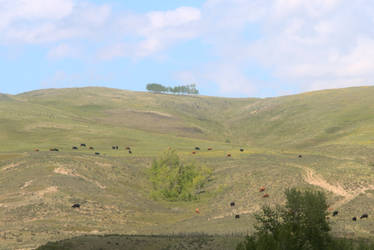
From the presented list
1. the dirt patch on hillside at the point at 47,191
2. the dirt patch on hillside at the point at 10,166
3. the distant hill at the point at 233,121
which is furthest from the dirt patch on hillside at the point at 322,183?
the dirt patch on hillside at the point at 10,166

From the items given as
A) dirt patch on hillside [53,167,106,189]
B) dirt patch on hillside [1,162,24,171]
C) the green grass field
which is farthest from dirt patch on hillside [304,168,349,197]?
dirt patch on hillside [1,162,24,171]

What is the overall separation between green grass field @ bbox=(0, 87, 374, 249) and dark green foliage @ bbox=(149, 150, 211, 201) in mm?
1971

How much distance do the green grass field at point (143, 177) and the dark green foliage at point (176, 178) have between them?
1971 mm

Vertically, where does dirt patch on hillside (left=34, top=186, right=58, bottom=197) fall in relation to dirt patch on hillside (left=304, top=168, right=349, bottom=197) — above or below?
above

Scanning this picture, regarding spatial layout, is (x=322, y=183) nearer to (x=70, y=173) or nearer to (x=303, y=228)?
(x=303, y=228)

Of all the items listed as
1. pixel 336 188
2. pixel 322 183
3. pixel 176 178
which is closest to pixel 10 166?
pixel 176 178

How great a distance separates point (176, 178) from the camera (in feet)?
247

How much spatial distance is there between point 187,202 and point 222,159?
21.7 metres

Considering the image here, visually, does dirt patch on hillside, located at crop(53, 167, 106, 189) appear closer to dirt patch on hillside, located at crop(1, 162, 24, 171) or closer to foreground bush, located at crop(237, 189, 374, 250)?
dirt patch on hillside, located at crop(1, 162, 24, 171)

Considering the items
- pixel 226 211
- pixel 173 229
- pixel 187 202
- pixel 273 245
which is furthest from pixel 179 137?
pixel 273 245

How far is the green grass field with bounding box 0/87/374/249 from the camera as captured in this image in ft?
164

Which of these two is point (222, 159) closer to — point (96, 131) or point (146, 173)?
point (146, 173)

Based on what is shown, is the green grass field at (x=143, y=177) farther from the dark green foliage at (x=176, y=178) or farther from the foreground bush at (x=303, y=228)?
the foreground bush at (x=303, y=228)

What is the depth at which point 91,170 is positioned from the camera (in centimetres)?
7650
